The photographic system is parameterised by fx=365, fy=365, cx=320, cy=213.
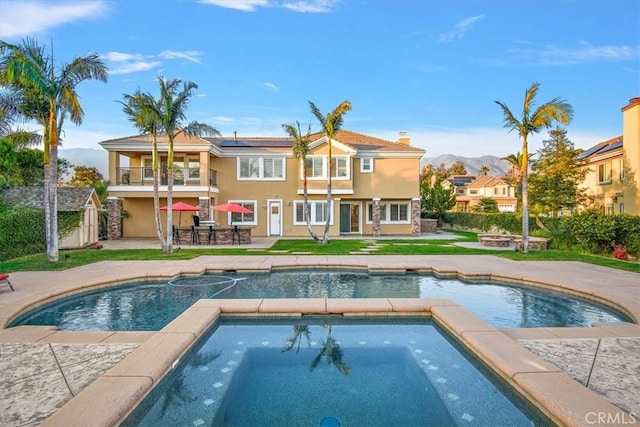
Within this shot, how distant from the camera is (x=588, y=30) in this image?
16.8 meters

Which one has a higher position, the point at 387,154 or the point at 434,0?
the point at 434,0

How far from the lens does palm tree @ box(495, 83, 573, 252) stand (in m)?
15.2

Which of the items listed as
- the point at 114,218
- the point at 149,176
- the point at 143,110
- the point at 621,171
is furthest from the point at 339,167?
the point at 621,171

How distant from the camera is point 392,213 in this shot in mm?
26969

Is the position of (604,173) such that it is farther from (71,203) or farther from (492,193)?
(492,193)

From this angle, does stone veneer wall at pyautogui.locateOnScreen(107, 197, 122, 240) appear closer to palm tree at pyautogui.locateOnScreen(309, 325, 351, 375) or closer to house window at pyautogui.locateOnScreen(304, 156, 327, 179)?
house window at pyautogui.locateOnScreen(304, 156, 327, 179)

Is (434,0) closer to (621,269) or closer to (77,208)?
(621,269)

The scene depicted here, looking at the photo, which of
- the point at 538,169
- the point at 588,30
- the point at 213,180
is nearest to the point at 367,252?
the point at 213,180

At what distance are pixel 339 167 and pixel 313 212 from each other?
3.58m

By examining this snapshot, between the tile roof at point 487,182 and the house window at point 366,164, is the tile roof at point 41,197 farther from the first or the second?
the tile roof at point 487,182

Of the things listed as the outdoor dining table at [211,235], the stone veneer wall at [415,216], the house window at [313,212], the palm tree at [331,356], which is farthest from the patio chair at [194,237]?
the palm tree at [331,356]

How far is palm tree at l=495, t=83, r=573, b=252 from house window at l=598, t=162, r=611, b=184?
14876 mm

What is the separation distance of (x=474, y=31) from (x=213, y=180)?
17644 mm

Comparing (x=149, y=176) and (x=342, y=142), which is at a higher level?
(x=342, y=142)
